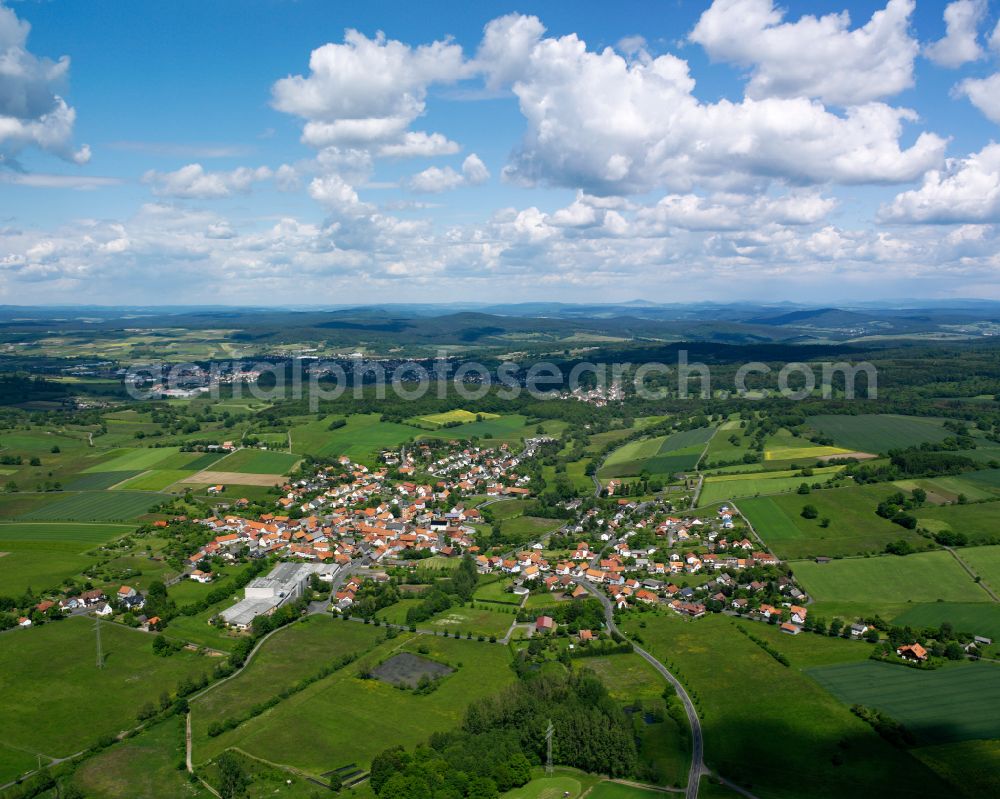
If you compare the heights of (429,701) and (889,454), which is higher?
(889,454)

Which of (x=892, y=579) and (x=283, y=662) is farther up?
(x=892, y=579)

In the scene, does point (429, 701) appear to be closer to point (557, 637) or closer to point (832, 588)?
point (557, 637)

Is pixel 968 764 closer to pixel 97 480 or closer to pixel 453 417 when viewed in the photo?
pixel 97 480

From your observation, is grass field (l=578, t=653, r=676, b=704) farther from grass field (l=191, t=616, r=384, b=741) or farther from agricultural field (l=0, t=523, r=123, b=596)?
agricultural field (l=0, t=523, r=123, b=596)

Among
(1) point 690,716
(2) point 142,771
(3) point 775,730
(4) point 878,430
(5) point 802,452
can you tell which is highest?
(4) point 878,430

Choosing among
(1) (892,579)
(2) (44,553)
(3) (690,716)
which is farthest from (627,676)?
(2) (44,553)

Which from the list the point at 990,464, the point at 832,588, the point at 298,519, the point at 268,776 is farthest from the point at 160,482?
the point at 990,464
